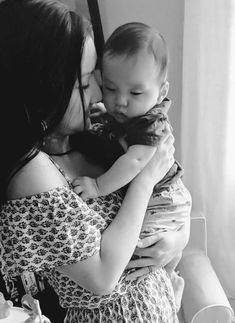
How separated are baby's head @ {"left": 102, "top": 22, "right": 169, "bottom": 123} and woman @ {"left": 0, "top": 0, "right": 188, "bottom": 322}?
10 centimetres

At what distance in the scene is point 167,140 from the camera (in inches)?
49.4

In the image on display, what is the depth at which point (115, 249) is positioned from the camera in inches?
40.4

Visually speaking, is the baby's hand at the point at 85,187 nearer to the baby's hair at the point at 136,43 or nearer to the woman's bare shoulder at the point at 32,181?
the woman's bare shoulder at the point at 32,181

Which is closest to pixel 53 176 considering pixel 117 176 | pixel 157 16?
pixel 117 176

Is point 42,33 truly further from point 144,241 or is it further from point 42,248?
point 144,241

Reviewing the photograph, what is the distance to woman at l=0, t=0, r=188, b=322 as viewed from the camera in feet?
3.04

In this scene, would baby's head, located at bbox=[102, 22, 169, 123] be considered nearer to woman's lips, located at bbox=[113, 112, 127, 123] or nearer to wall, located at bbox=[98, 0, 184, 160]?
woman's lips, located at bbox=[113, 112, 127, 123]

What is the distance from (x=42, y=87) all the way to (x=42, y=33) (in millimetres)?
100

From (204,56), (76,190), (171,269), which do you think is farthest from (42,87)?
(204,56)

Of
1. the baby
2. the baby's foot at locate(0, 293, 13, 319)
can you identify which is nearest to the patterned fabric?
the baby

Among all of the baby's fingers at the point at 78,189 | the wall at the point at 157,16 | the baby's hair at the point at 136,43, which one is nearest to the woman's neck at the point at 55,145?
the baby's fingers at the point at 78,189

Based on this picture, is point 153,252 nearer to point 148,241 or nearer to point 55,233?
point 148,241

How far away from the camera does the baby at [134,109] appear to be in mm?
1126

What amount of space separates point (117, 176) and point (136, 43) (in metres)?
0.31
